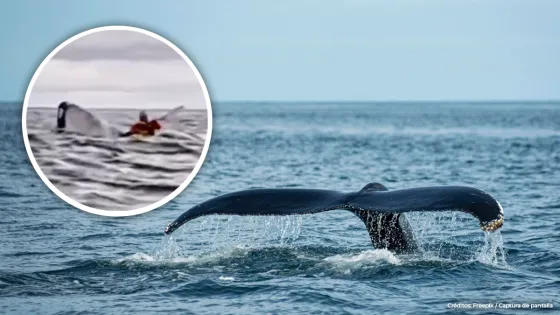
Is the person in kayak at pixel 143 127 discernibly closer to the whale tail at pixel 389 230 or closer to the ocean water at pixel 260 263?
the ocean water at pixel 260 263

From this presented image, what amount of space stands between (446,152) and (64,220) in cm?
2560

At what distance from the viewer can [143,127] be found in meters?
8.00

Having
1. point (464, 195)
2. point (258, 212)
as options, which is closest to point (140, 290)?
Answer: point (258, 212)

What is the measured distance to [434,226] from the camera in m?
14.8

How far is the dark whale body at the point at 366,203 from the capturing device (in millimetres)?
8641

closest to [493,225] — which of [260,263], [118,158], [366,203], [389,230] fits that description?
[366,203]

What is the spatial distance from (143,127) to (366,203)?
8.30 ft

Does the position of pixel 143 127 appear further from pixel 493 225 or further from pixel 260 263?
pixel 260 263

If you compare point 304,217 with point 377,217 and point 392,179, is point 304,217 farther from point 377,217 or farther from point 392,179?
point 392,179

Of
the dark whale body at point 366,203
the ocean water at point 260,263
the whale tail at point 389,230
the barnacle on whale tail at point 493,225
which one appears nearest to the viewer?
the barnacle on whale tail at point 493,225

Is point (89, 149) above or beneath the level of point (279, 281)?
above

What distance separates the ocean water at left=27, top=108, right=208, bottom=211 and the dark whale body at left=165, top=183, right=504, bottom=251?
68cm

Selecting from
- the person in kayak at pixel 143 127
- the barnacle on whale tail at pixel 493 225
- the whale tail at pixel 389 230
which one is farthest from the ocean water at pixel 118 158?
the barnacle on whale tail at pixel 493 225

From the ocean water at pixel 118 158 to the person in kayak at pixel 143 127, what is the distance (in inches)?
1.9
